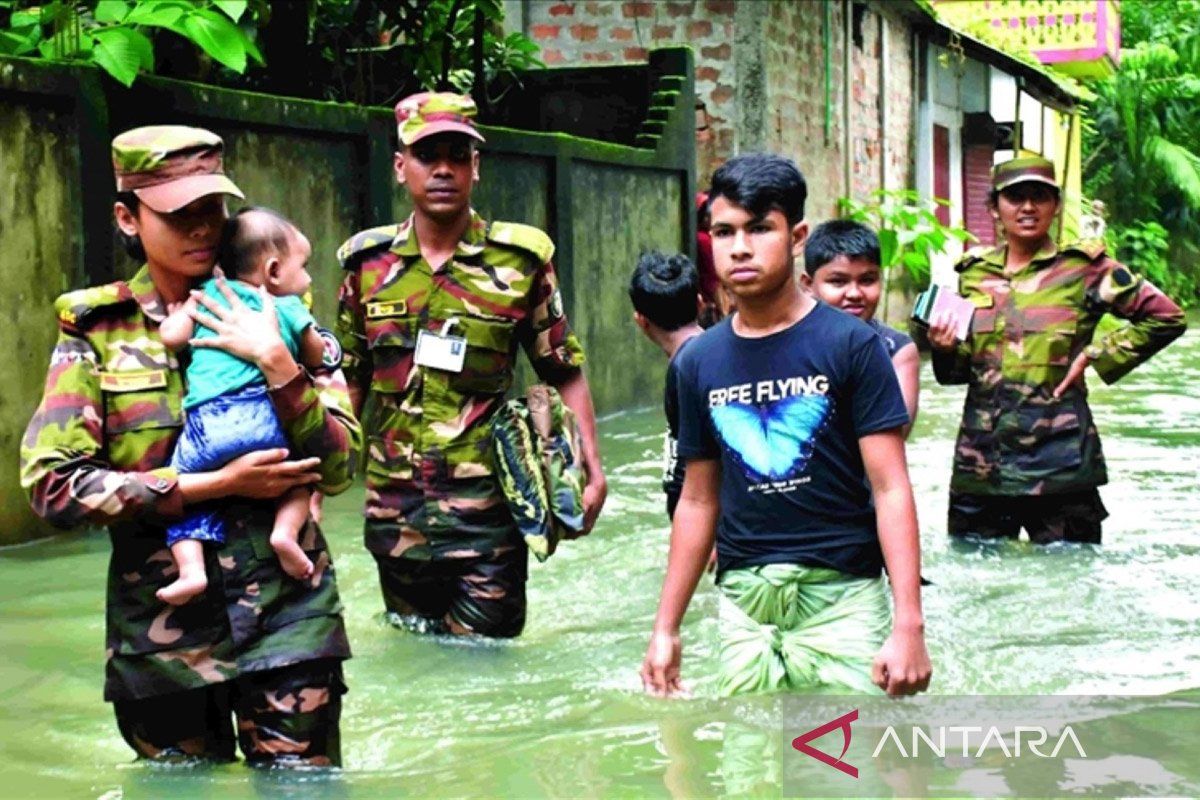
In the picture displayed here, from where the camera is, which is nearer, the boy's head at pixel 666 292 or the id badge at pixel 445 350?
the id badge at pixel 445 350

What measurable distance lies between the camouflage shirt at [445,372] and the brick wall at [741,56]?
1094cm

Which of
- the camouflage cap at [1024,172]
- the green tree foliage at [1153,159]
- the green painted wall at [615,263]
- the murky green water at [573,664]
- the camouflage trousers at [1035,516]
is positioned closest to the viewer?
the murky green water at [573,664]

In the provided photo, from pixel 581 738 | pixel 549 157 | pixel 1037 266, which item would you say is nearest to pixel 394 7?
pixel 549 157

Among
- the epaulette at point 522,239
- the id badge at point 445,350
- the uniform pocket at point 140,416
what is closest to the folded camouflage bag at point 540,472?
the id badge at point 445,350

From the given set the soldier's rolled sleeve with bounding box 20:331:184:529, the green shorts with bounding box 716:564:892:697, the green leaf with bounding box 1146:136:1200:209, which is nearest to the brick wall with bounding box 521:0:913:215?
the green shorts with bounding box 716:564:892:697

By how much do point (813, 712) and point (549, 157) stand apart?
8.94 meters

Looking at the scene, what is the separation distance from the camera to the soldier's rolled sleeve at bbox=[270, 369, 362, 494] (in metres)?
4.35

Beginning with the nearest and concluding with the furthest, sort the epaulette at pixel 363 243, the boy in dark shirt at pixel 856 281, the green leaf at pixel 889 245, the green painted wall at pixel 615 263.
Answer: the boy in dark shirt at pixel 856 281 → the epaulette at pixel 363 243 → the green painted wall at pixel 615 263 → the green leaf at pixel 889 245

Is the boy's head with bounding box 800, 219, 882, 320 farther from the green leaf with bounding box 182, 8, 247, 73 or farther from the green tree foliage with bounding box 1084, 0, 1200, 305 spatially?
the green tree foliage with bounding box 1084, 0, 1200, 305

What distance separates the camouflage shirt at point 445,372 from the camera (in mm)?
6406

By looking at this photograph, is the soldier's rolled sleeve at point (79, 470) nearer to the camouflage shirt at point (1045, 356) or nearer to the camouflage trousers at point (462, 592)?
the camouflage trousers at point (462, 592)

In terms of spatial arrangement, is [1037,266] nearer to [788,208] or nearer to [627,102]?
[788,208]

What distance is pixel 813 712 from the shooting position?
190 inches

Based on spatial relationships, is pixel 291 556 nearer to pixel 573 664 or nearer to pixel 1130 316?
pixel 573 664
